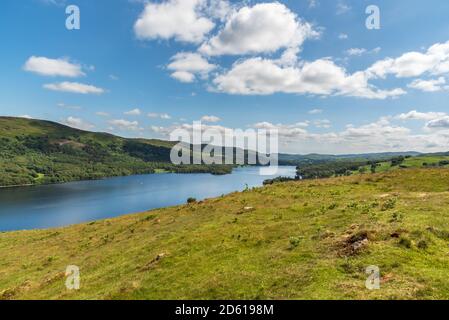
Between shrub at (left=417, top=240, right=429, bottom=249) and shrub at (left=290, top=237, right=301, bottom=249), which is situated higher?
shrub at (left=417, top=240, right=429, bottom=249)

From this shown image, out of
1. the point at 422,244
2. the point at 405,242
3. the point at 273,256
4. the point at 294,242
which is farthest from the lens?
the point at 294,242

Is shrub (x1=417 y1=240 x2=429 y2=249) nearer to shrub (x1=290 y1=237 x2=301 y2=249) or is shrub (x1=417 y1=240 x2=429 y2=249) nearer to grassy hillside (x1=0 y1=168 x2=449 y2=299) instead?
grassy hillside (x1=0 y1=168 x2=449 y2=299)

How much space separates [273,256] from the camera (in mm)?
18719

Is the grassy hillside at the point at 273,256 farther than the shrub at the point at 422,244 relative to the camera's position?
No

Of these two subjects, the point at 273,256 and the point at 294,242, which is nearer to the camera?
the point at 273,256

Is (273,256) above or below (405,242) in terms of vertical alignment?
below

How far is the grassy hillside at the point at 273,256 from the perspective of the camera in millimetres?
14289

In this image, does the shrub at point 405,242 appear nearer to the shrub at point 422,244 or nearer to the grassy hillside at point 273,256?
the grassy hillside at point 273,256

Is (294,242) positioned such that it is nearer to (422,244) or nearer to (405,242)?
(405,242)

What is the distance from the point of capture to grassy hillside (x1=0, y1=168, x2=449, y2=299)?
14289 mm

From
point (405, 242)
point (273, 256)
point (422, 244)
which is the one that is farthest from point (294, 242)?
point (422, 244)

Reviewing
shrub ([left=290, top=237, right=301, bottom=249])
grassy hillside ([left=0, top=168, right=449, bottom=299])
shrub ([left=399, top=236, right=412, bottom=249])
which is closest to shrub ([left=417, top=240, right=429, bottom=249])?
grassy hillside ([left=0, top=168, right=449, bottom=299])

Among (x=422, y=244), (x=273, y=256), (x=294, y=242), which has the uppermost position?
(x=422, y=244)

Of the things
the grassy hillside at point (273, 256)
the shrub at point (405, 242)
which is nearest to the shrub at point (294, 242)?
the grassy hillside at point (273, 256)
